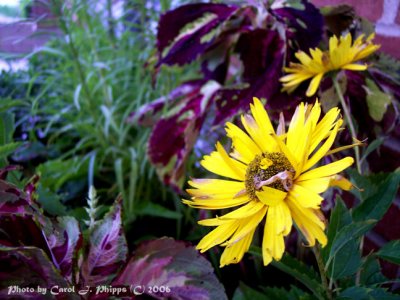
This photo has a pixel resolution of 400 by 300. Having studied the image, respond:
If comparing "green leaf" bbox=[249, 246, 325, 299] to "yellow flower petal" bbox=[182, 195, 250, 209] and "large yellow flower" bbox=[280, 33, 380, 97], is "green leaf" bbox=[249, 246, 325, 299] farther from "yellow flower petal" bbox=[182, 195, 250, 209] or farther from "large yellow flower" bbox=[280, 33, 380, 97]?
"large yellow flower" bbox=[280, 33, 380, 97]

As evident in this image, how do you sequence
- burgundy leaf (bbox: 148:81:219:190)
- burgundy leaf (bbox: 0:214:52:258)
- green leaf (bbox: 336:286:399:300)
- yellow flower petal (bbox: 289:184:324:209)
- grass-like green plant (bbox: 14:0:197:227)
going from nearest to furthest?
yellow flower petal (bbox: 289:184:324:209) < green leaf (bbox: 336:286:399:300) < burgundy leaf (bbox: 0:214:52:258) < burgundy leaf (bbox: 148:81:219:190) < grass-like green plant (bbox: 14:0:197:227)

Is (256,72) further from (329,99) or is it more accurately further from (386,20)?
(386,20)

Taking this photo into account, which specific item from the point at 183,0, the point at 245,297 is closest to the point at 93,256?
the point at 245,297

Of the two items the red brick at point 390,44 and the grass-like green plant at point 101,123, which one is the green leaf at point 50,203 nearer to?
the grass-like green plant at point 101,123

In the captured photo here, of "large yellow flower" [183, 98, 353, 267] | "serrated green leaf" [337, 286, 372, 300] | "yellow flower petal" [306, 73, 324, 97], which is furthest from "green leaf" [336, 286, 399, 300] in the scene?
"yellow flower petal" [306, 73, 324, 97]

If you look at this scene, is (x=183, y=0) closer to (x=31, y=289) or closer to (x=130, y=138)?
(x=130, y=138)

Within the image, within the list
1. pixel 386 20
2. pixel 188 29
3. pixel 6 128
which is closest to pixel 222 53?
pixel 188 29
